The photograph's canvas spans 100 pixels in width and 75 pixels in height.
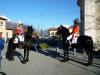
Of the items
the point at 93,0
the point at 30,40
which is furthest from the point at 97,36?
the point at 30,40

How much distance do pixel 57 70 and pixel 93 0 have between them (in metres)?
12.7

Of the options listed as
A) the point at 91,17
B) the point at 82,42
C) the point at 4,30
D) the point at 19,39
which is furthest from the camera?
the point at 4,30

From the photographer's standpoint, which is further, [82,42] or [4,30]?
Answer: [4,30]

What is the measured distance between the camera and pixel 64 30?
16281mm

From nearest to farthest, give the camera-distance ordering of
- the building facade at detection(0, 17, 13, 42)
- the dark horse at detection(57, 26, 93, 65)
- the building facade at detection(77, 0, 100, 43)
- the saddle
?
the dark horse at detection(57, 26, 93, 65), the saddle, the building facade at detection(77, 0, 100, 43), the building facade at detection(0, 17, 13, 42)

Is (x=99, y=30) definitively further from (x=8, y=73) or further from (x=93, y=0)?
(x=8, y=73)

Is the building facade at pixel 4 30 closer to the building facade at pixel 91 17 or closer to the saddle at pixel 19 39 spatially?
the building facade at pixel 91 17

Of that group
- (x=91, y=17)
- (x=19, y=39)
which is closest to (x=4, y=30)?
(x=91, y=17)

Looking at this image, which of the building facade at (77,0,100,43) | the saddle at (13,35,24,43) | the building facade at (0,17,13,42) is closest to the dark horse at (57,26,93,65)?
the saddle at (13,35,24,43)

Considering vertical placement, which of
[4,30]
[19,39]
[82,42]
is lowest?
[82,42]

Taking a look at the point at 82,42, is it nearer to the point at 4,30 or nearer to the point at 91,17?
the point at 91,17

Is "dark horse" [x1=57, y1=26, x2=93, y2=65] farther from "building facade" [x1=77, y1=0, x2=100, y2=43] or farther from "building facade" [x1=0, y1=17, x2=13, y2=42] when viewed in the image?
"building facade" [x1=0, y1=17, x2=13, y2=42]

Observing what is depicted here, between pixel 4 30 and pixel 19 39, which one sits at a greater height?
pixel 4 30

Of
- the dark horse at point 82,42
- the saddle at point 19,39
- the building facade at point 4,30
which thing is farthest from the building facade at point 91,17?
the building facade at point 4,30
